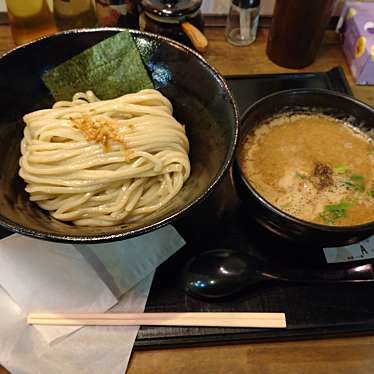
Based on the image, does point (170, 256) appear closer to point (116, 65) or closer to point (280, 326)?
point (280, 326)

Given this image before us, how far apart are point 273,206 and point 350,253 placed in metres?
0.37

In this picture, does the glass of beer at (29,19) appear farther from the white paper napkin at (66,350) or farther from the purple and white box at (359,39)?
the purple and white box at (359,39)

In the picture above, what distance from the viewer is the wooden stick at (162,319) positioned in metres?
1.22

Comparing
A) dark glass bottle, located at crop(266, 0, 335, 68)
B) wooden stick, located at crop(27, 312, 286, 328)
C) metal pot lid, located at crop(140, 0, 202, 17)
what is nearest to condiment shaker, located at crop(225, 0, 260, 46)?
dark glass bottle, located at crop(266, 0, 335, 68)

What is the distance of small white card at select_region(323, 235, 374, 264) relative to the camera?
A: 4.57ft

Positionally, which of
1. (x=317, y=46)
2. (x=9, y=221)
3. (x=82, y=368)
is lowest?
(x=82, y=368)

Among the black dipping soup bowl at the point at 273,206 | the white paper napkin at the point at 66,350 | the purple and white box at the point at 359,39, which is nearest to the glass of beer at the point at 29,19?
the black dipping soup bowl at the point at 273,206

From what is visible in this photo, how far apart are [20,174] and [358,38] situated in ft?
5.30

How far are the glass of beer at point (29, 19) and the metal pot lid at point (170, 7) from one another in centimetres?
50

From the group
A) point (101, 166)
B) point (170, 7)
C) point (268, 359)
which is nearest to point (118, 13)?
point (170, 7)

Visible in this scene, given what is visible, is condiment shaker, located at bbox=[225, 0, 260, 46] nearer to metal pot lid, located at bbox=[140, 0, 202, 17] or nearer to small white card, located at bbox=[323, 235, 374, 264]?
metal pot lid, located at bbox=[140, 0, 202, 17]

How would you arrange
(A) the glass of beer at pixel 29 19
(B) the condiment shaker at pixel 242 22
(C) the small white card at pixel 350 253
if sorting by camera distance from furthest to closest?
(B) the condiment shaker at pixel 242 22 → (A) the glass of beer at pixel 29 19 → (C) the small white card at pixel 350 253

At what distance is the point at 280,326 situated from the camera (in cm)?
125

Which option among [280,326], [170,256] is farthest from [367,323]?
[170,256]
